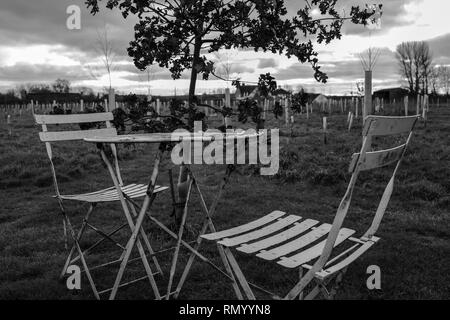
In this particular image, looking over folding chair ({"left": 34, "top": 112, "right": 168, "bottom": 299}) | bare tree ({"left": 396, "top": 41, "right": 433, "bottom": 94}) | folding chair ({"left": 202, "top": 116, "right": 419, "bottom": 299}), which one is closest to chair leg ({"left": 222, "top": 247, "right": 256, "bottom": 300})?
folding chair ({"left": 202, "top": 116, "right": 419, "bottom": 299})

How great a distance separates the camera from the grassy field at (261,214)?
308cm

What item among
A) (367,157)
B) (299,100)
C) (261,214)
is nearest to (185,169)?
(299,100)

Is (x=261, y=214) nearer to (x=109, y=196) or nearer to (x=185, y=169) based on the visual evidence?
(x=185, y=169)

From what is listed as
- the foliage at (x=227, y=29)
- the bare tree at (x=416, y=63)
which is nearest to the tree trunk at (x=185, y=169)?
the foliage at (x=227, y=29)

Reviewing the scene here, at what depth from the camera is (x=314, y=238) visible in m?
2.43

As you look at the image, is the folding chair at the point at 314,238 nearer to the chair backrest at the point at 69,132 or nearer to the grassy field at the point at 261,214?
the grassy field at the point at 261,214

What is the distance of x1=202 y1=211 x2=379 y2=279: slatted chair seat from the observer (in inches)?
82.7

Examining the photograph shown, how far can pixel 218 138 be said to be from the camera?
2521 mm

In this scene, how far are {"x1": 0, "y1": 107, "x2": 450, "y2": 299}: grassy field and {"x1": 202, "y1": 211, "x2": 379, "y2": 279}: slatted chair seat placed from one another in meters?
0.63

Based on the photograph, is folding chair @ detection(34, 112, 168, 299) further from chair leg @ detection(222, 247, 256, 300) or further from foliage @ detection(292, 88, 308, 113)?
foliage @ detection(292, 88, 308, 113)
